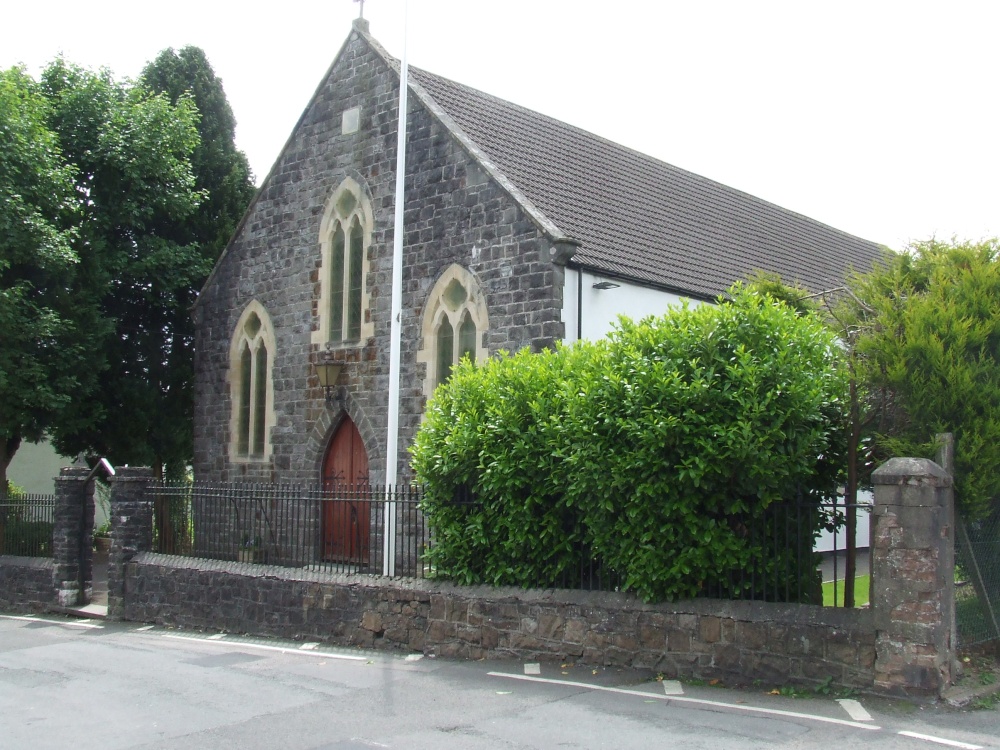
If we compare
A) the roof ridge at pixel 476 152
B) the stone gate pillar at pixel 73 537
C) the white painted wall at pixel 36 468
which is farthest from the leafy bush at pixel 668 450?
the white painted wall at pixel 36 468

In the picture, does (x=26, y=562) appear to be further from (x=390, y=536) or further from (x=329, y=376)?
(x=390, y=536)

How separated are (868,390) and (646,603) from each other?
115 inches

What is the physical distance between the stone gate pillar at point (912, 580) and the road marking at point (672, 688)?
1658 millimetres

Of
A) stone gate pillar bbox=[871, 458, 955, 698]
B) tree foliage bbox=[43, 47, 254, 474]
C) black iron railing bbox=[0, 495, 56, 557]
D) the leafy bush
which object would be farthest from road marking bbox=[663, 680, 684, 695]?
tree foliage bbox=[43, 47, 254, 474]

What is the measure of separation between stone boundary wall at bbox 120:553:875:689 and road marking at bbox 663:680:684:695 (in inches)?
5.8

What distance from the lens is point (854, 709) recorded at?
793 cm

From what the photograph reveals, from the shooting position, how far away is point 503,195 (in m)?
15.5

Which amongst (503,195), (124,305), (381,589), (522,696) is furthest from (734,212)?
(522,696)

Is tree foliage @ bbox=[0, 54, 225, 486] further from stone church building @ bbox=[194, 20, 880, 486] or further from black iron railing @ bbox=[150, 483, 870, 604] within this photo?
black iron railing @ bbox=[150, 483, 870, 604]

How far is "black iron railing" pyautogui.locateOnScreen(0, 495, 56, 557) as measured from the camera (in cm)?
1712

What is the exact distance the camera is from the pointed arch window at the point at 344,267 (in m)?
18.2

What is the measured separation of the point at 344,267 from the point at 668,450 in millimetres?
10719

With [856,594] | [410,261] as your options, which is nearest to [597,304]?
[410,261]

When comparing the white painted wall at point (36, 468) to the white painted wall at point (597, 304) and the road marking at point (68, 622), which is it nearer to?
the road marking at point (68, 622)
